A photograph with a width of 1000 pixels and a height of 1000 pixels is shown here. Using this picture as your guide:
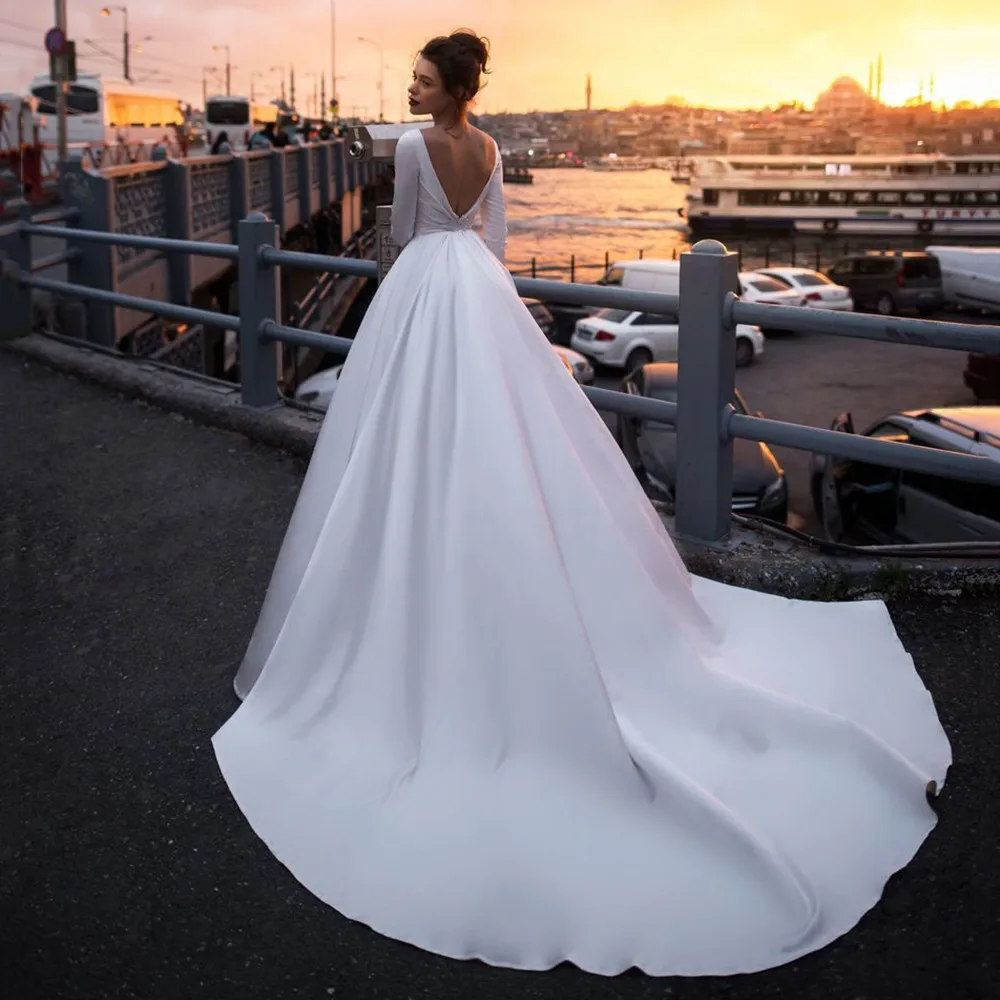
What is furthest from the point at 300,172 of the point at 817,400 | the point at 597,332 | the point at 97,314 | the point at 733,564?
the point at 733,564

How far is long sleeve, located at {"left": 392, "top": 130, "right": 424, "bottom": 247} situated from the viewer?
3.83 m

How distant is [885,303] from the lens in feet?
130

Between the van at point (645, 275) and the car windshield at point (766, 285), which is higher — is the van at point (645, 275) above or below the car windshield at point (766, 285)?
above

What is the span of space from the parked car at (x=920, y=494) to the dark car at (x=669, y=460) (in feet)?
4.49

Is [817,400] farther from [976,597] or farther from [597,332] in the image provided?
[976,597]

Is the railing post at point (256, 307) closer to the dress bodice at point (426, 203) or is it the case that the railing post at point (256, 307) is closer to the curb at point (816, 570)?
the curb at point (816, 570)

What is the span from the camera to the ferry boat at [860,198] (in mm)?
73750

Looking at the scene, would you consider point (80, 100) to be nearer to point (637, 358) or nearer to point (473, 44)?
point (637, 358)

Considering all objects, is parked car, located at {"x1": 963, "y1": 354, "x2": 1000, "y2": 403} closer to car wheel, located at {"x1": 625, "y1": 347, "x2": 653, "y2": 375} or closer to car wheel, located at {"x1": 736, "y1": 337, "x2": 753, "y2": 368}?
car wheel, located at {"x1": 736, "y1": 337, "x2": 753, "y2": 368}

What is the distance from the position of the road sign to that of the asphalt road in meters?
13.8

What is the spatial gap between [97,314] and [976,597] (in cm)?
867

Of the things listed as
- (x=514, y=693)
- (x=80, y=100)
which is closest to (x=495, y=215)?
(x=514, y=693)

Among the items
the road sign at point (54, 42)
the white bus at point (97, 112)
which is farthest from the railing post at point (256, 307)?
the white bus at point (97, 112)

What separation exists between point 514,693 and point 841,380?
28.9m
